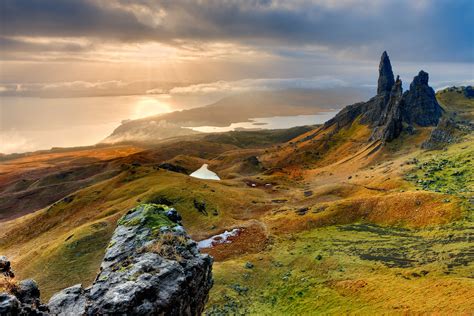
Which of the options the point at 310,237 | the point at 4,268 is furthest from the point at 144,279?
the point at 310,237

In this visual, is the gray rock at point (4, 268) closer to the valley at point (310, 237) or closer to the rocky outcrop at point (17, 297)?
the rocky outcrop at point (17, 297)

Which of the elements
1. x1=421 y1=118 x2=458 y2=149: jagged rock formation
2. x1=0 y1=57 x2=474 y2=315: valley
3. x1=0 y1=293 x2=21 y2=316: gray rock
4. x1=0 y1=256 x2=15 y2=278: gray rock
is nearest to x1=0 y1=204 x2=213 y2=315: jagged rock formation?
x1=0 y1=293 x2=21 y2=316: gray rock

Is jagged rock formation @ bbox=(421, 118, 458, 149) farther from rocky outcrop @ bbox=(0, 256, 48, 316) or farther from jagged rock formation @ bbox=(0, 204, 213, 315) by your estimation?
rocky outcrop @ bbox=(0, 256, 48, 316)

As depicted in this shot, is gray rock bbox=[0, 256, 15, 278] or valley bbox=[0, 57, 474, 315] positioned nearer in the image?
gray rock bbox=[0, 256, 15, 278]

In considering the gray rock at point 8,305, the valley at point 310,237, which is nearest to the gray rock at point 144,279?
the gray rock at point 8,305

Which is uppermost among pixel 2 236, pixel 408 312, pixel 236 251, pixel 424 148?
pixel 424 148

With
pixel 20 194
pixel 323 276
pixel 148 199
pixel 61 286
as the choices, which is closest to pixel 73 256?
pixel 61 286

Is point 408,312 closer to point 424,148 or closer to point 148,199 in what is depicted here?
point 148,199

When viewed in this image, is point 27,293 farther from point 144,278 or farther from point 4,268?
point 144,278

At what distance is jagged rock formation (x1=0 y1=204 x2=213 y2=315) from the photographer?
17.6 meters

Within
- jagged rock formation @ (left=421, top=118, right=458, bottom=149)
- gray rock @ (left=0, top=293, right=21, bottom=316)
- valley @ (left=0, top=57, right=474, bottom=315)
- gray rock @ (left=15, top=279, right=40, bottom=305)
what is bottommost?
valley @ (left=0, top=57, right=474, bottom=315)

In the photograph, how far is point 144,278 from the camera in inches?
738

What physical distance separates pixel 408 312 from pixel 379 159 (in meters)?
137

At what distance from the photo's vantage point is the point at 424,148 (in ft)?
462
